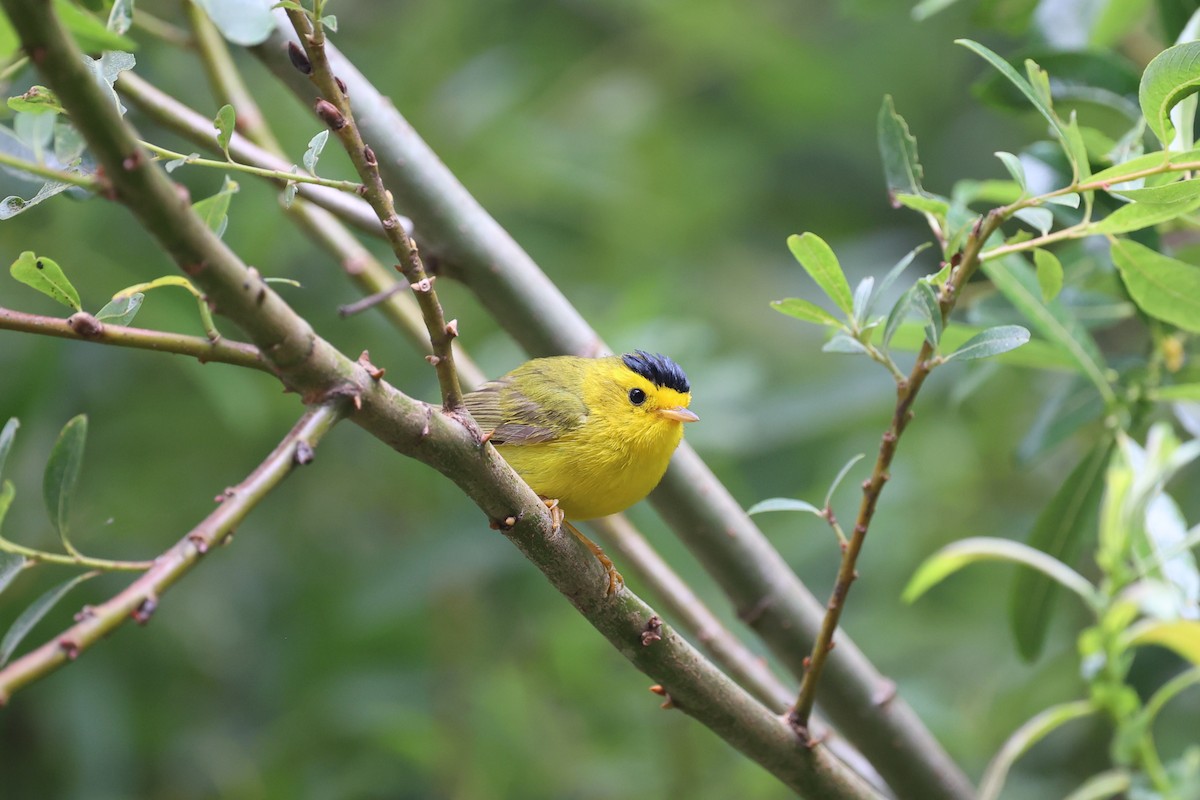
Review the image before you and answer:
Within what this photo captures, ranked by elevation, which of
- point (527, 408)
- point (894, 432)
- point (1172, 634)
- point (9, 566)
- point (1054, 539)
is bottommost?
point (1172, 634)

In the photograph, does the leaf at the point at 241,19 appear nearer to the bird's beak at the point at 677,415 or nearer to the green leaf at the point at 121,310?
the green leaf at the point at 121,310

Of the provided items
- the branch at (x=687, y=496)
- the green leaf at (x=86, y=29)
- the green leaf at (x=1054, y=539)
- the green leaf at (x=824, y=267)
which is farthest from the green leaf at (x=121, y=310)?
the green leaf at (x=1054, y=539)

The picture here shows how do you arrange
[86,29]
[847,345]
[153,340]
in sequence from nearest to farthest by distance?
1. [86,29]
2. [153,340]
3. [847,345]

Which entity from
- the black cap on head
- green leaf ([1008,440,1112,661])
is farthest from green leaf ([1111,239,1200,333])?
the black cap on head

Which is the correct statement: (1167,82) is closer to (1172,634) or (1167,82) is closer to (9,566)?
(1172,634)

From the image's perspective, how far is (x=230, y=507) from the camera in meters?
1.24

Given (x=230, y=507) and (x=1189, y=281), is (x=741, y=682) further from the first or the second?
(x=230, y=507)

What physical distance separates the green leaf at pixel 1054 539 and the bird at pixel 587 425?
83 cm

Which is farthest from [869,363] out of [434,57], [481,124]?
[434,57]

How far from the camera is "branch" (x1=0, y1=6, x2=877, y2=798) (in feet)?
3.23

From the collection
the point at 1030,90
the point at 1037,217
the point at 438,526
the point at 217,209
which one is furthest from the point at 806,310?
the point at 438,526

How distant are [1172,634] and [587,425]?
1275mm

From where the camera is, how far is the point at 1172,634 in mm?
2150

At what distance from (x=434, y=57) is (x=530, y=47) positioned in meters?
0.82
